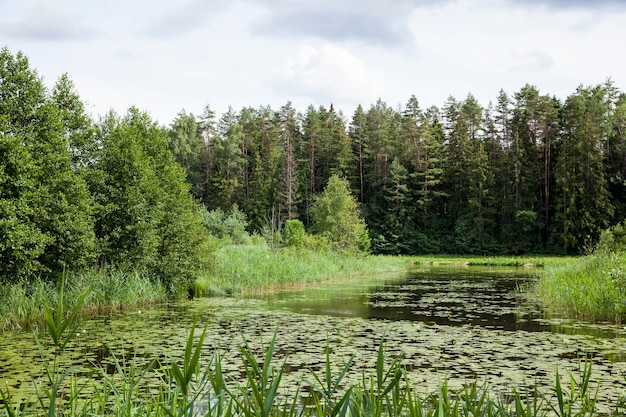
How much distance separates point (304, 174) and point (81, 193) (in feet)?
150

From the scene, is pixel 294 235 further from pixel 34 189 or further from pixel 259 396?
pixel 259 396

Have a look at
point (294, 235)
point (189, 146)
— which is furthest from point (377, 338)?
point (189, 146)

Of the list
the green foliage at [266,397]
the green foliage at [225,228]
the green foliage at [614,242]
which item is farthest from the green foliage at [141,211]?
the green foliage at [225,228]

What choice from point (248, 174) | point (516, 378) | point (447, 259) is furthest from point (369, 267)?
point (248, 174)

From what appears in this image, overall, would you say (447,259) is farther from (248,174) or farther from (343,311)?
(343,311)

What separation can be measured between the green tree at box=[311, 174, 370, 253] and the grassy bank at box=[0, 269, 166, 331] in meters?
20.8

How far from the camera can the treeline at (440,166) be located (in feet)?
153

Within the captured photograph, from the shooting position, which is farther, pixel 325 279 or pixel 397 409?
pixel 325 279

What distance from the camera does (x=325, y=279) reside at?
969 inches

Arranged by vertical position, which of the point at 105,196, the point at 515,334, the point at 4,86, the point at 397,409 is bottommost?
the point at 515,334

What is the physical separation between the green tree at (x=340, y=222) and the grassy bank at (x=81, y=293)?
20823mm

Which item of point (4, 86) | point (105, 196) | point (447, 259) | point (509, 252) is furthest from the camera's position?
point (509, 252)

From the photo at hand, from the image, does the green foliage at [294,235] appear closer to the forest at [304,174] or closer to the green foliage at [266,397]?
the forest at [304,174]

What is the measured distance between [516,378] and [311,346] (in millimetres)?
3446
